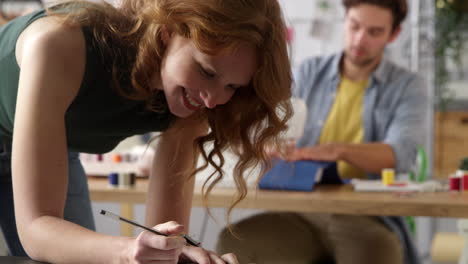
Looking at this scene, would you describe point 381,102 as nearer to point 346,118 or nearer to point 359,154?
point 346,118

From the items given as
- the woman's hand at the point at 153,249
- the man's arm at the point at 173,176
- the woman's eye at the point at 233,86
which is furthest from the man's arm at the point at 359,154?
the woman's hand at the point at 153,249

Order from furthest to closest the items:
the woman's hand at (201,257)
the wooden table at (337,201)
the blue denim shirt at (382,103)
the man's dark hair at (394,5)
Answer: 1. the man's dark hair at (394,5)
2. the blue denim shirt at (382,103)
3. the wooden table at (337,201)
4. the woman's hand at (201,257)

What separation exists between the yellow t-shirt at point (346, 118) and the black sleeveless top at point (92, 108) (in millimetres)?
1343

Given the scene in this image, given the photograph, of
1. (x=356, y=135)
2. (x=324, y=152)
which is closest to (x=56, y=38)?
(x=324, y=152)

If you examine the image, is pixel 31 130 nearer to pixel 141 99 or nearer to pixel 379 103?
pixel 141 99

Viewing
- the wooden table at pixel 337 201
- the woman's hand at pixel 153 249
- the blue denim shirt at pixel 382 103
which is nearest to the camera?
the woman's hand at pixel 153 249

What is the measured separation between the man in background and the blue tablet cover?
0.34 feet

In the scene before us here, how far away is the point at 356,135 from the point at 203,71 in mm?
1566

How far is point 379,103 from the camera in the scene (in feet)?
8.00

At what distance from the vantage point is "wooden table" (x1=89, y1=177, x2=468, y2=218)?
1570 mm

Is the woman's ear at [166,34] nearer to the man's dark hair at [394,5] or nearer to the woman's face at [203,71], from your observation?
the woman's face at [203,71]

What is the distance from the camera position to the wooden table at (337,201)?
157 centimetres

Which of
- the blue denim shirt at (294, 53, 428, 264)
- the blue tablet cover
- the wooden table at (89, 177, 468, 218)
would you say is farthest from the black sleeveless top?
the blue denim shirt at (294, 53, 428, 264)

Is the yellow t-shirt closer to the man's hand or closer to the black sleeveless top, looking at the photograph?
the man's hand
